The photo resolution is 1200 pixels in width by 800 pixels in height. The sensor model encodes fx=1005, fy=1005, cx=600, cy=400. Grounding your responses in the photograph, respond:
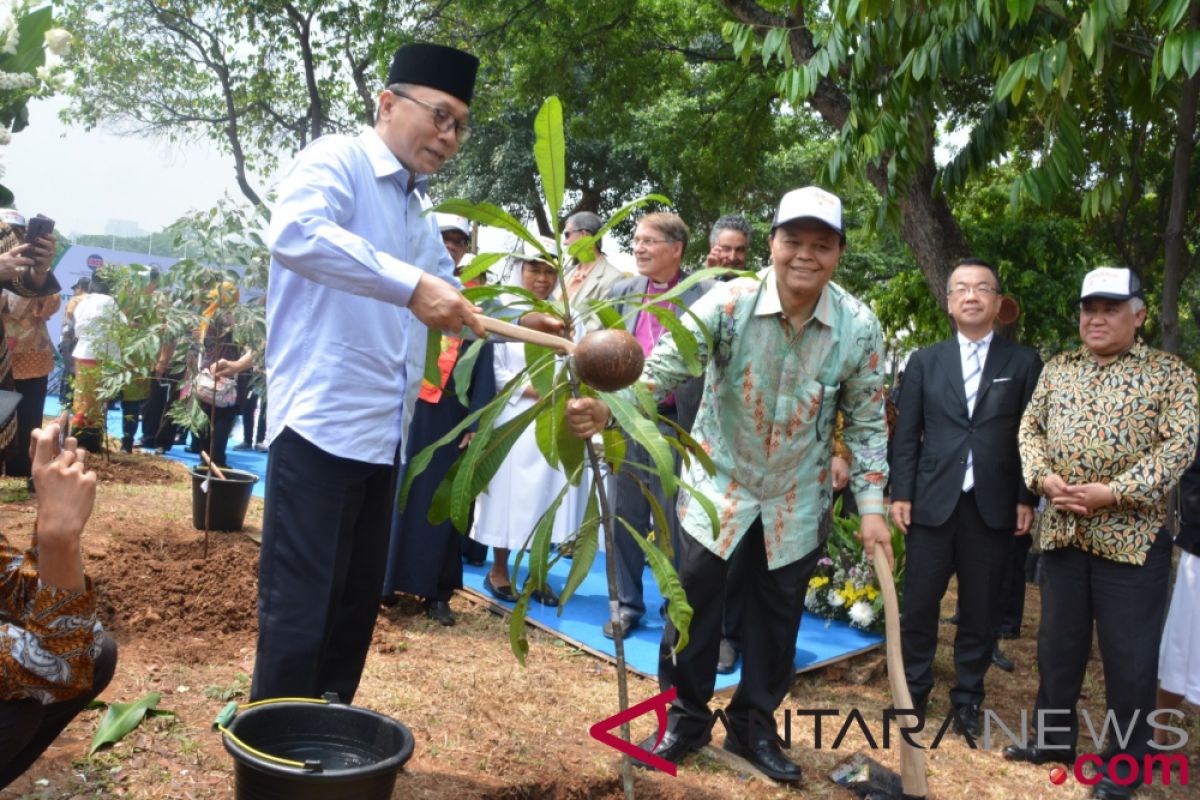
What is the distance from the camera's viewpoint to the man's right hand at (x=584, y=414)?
230 cm

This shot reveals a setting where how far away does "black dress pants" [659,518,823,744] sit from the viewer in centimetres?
330

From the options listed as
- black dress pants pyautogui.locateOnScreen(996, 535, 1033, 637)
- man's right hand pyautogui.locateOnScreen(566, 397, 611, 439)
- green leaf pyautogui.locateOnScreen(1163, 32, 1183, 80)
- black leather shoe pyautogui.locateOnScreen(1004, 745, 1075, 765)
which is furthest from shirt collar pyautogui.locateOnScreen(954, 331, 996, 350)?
→ man's right hand pyautogui.locateOnScreen(566, 397, 611, 439)

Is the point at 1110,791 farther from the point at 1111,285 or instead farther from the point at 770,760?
the point at 1111,285

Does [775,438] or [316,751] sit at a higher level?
[775,438]

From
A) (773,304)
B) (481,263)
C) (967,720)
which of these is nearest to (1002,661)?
(967,720)

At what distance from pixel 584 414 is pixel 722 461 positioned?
1099 millimetres

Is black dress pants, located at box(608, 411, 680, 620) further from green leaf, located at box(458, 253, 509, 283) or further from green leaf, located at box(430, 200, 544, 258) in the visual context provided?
green leaf, located at box(430, 200, 544, 258)

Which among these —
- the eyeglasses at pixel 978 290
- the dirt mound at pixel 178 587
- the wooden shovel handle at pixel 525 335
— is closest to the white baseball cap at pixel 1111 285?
the eyeglasses at pixel 978 290

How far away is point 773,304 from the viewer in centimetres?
324

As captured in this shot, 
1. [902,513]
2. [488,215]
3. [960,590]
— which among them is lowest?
[960,590]

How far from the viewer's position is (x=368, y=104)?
1614 centimetres

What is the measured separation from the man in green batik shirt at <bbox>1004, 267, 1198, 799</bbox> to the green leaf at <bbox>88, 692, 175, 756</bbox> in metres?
3.10

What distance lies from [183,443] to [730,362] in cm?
1017

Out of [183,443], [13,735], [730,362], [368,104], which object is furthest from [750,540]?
[368,104]
